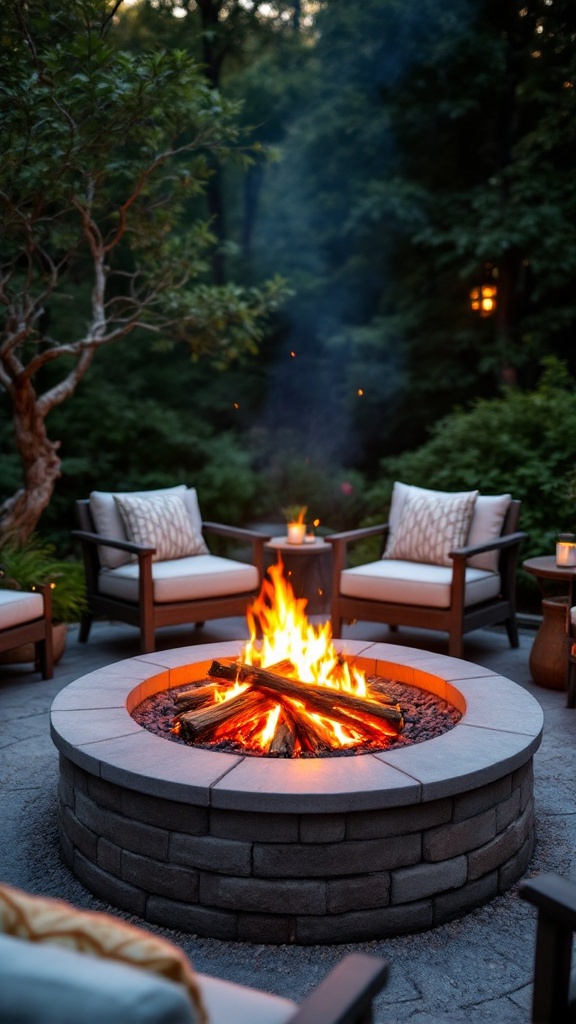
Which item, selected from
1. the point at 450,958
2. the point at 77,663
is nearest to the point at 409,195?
the point at 77,663

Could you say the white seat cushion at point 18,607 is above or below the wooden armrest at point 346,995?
below

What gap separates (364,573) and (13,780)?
216cm

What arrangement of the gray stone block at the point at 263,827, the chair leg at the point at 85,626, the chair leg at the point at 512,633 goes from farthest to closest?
the chair leg at the point at 85,626 → the chair leg at the point at 512,633 → the gray stone block at the point at 263,827

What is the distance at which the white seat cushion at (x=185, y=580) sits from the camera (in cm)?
450

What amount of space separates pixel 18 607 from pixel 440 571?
220cm

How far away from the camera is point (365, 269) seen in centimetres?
1073

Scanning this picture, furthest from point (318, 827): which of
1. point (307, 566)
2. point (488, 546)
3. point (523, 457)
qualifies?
point (523, 457)

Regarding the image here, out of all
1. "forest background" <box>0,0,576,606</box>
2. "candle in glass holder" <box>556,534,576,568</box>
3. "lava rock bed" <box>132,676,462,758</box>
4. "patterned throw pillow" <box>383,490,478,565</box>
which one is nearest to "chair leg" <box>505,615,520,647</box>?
"patterned throw pillow" <box>383,490,478,565</box>

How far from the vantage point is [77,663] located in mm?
4605

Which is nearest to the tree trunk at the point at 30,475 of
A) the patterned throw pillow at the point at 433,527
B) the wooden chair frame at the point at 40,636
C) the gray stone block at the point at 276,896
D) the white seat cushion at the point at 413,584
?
the wooden chair frame at the point at 40,636

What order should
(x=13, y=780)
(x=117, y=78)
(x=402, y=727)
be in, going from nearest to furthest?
(x=402, y=727), (x=13, y=780), (x=117, y=78)

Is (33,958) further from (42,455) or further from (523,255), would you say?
(523,255)

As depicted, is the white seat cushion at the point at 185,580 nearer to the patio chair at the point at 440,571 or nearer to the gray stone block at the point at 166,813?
the patio chair at the point at 440,571

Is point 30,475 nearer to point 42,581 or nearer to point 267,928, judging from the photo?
point 42,581
